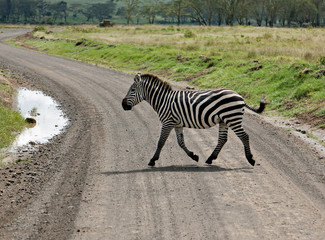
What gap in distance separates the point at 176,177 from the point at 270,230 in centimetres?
332

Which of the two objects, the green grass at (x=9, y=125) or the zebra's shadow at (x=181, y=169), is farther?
the green grass at (x=9, y=125)

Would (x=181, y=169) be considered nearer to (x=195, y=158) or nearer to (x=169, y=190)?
(x=195, y=158)

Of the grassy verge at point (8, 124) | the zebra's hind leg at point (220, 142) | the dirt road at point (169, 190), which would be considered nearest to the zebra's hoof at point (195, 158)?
the dirt road at point (169, 190)

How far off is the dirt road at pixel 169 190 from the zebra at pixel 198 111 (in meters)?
0.66

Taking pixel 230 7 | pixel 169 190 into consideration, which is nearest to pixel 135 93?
pixel 169 190

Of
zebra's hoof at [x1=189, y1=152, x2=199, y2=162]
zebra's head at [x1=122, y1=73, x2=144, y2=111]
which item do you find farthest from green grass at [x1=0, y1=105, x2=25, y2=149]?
zebra's hoof at [x1=189, y1=152, x2=199, y2=162]

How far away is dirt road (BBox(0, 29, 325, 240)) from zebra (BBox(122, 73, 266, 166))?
0.66 meters

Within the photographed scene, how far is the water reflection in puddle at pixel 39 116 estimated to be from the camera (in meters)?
15.4

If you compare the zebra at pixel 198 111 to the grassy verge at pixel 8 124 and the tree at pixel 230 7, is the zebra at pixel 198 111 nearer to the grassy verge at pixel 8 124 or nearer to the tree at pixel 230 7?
the grassy verge at pixel 8 124

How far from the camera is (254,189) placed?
9.55 metres

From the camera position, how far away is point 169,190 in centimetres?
955

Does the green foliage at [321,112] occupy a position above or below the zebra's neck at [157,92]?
below

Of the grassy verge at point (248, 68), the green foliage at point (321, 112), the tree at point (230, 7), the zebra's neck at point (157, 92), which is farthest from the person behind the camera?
the tree at point (230, 7)

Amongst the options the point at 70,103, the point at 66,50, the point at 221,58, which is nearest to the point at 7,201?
the point at 70,103
